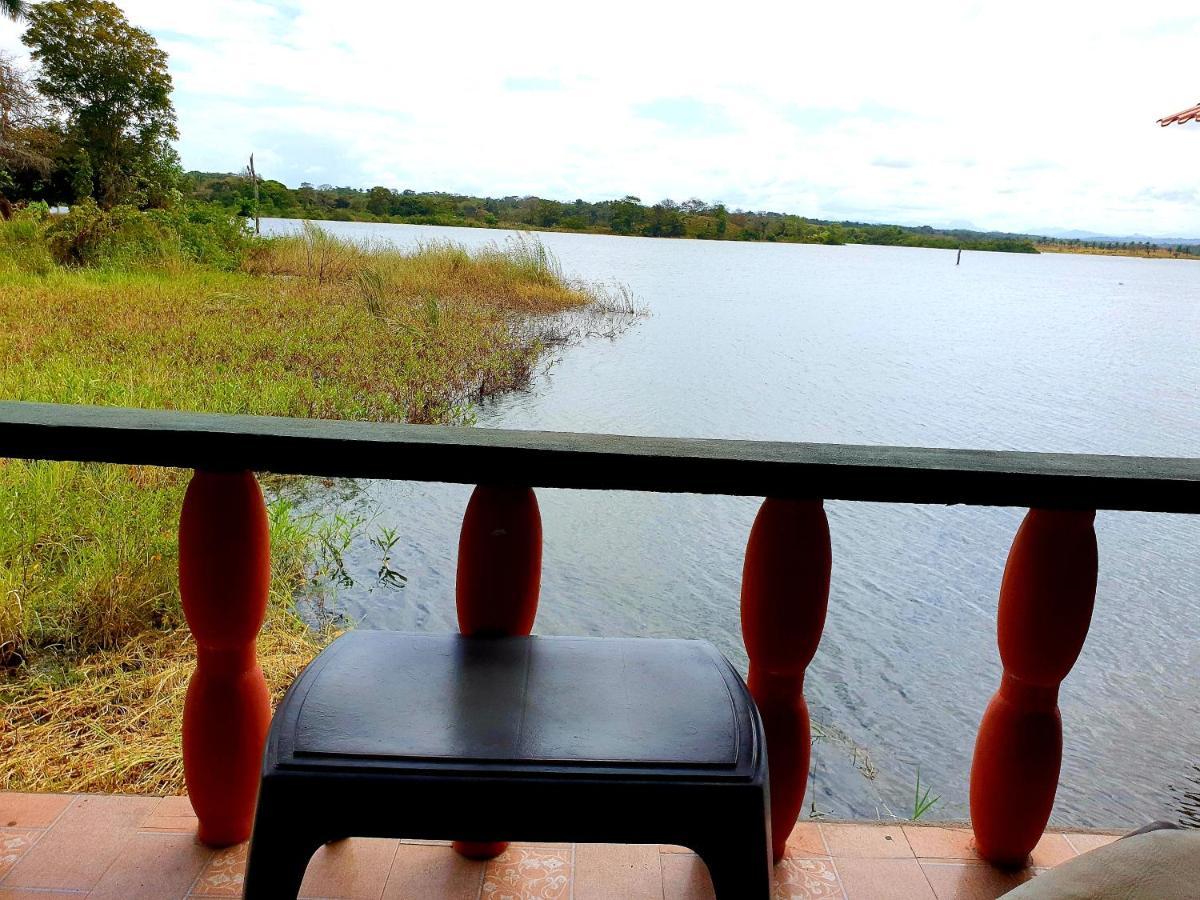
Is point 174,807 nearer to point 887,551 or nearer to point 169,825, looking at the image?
point 169,825

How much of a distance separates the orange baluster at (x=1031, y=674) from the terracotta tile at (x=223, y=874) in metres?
0.84

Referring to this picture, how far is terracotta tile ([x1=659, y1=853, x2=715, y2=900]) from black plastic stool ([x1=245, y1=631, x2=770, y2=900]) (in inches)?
15.5

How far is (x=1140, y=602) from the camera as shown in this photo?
5.05m

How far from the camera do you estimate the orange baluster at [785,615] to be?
37.2 inches

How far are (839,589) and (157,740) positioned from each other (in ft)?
11.6

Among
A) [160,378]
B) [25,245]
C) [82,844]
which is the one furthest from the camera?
[25,245]

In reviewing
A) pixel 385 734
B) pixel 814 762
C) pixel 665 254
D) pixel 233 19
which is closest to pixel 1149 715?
pixel 814 762

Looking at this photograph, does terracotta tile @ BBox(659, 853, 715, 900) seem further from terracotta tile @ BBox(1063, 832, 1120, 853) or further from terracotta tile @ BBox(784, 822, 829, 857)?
terracotta tile @ BBox(1063, 832, 1120, 853)

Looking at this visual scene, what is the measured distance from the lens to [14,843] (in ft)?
3.46

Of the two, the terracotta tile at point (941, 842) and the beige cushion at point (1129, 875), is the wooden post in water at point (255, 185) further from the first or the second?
the beige cushion at point (1129, 875)

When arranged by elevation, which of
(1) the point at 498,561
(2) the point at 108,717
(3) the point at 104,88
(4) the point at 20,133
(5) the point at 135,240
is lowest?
(2) the point at 108,717

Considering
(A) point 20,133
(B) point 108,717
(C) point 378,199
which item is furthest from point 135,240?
(B) point 108,717

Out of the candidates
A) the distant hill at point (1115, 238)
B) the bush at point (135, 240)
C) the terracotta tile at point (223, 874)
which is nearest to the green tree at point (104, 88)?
the bush at point (135, 240)

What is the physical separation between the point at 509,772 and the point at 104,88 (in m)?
18.1
